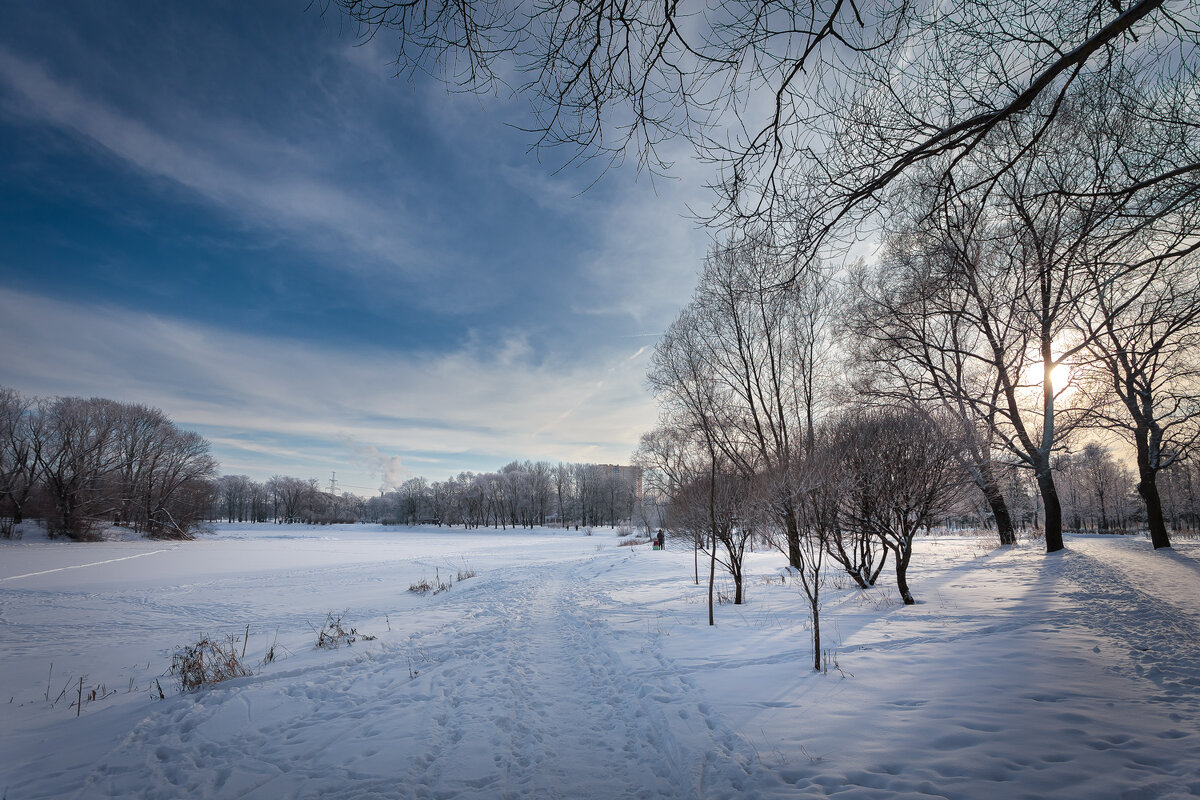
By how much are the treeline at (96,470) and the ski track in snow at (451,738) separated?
1804 inches

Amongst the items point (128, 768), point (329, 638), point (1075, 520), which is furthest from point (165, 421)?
point (1075, 520)

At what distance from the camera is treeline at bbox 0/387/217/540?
3266cm

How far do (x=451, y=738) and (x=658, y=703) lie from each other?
2.19 m

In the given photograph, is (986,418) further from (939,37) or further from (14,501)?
(14,501)

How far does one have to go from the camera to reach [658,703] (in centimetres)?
475

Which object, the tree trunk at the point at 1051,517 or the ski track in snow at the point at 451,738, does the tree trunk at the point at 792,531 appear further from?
the tree trunk at the point at 1051,517

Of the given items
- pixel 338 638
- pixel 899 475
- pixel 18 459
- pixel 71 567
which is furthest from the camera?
pixel 18 459

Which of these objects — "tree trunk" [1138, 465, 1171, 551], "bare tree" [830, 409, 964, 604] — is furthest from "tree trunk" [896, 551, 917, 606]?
"tree trunk" [1138, 465, 1171, 551]

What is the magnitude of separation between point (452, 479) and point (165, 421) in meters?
59.2

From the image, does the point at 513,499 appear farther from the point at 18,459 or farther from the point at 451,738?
the point at 451,738

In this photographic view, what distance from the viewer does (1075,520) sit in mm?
57750

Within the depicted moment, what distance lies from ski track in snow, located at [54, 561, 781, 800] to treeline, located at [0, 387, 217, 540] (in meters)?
45.8

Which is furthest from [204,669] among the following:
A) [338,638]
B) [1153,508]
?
[1153,508]

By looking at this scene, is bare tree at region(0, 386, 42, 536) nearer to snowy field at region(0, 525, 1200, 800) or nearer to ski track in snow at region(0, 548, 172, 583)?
ski track in snow at region(0, 548, 172, 583)
